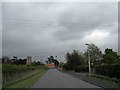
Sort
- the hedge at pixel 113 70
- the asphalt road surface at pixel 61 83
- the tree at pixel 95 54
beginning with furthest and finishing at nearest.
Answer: the tree at pixel 95 54, the hedge at pixel 113 70, the asphalt road surface at pixel 61 83

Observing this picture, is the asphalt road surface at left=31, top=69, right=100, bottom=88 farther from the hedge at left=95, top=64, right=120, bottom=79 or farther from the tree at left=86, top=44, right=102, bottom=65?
the tree at left=86, top=44, right=102, bottom=65

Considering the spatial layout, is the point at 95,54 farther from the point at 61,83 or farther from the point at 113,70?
the point at 61,83

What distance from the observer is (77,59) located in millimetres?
115125

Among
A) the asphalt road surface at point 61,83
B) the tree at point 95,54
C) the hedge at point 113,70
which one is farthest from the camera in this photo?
the tree at point 95,54

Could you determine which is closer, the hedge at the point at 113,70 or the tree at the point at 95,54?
the hedge at the point at 113,70

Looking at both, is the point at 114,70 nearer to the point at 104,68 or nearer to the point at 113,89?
the point at 104,68

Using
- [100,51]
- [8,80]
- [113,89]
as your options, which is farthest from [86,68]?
[113,89]

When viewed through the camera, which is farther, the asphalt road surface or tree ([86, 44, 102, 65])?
tree ([86, 44, 102, 65])

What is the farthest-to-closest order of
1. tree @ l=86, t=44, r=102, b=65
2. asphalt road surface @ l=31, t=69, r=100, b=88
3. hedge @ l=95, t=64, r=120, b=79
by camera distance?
tree @ l=86, t=44, r=102, b=65
hedge @ l=95, t=64, r=120, b=79
asphalt road surface @ l=31, t=69, r=100, b=88

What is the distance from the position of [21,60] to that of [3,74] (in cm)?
15932

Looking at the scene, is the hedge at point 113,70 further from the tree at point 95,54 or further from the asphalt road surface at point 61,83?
the tree at point 95,54

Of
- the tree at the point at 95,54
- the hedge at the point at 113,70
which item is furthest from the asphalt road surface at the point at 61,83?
the tree at the point at 95,54

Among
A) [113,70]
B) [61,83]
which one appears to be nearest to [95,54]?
[113,70]

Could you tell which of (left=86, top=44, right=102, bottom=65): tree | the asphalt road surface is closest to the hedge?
the asphalt road surface
